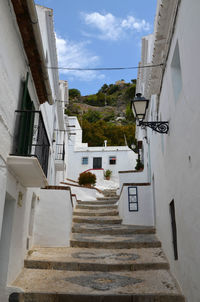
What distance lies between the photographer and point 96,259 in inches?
309

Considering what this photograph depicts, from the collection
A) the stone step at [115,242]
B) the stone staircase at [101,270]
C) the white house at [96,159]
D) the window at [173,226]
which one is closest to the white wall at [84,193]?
the stone staircase at [101,270]

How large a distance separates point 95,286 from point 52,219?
3375 mm

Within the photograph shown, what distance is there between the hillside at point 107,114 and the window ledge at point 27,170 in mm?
17839

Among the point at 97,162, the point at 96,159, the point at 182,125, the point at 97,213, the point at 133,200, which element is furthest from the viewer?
the point at 96,159

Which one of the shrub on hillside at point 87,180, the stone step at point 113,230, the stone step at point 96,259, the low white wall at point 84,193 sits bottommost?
the stone step at point 96,259

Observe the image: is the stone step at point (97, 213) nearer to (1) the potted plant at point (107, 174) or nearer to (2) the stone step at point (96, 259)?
(2) the stone step at point (96, 259)

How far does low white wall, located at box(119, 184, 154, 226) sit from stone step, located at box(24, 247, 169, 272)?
286cm

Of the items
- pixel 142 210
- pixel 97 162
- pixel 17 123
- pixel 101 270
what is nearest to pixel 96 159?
pixel 97 162

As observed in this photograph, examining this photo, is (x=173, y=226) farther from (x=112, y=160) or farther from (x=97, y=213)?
(x=112, y=160)

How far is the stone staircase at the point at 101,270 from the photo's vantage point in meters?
5.65

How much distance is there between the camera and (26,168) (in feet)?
17.5

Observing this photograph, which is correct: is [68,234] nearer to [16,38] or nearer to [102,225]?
[102,225]

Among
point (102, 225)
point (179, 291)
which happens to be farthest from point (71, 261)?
point (102, 225)

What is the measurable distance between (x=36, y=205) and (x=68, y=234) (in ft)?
4.60
